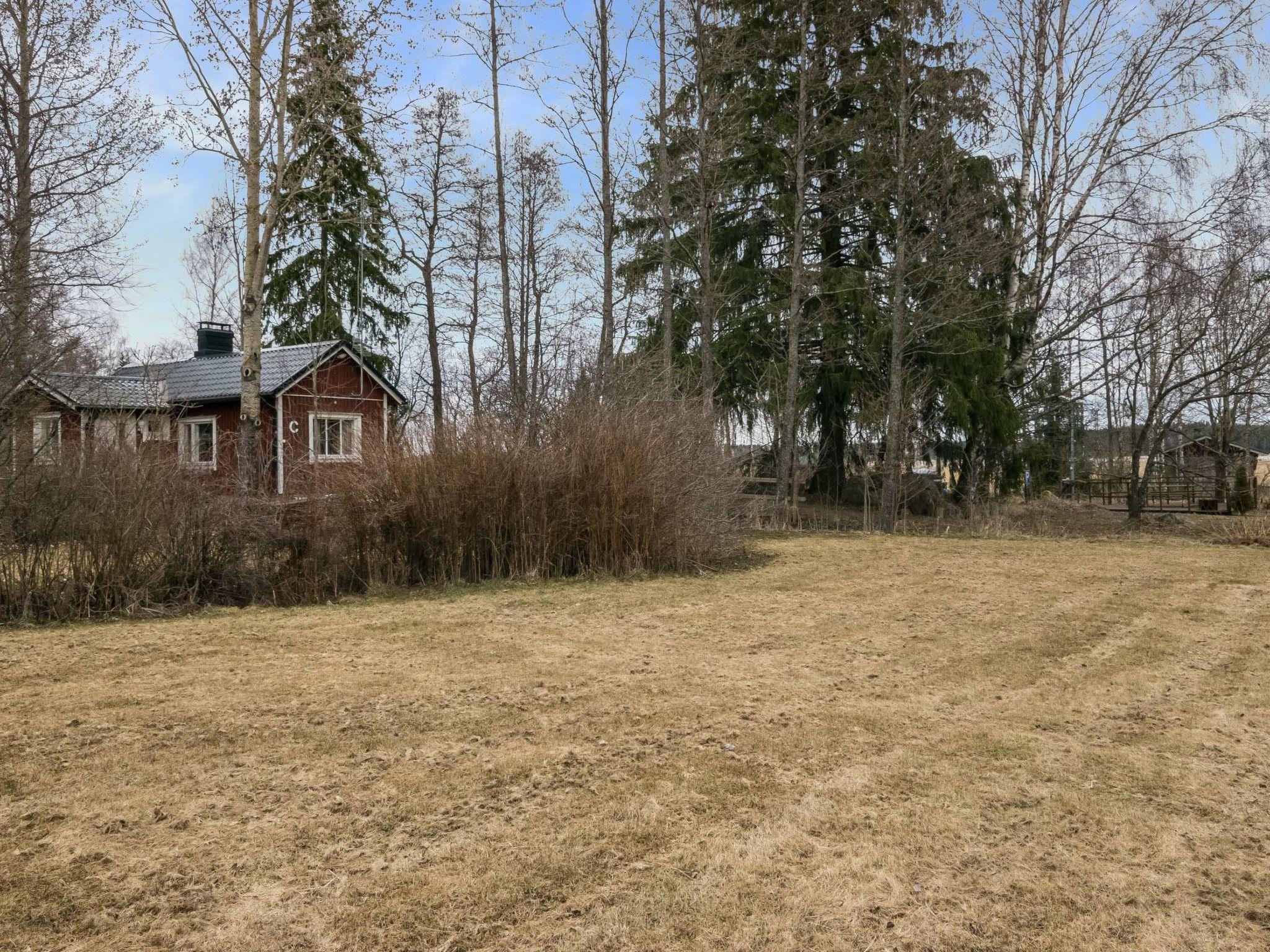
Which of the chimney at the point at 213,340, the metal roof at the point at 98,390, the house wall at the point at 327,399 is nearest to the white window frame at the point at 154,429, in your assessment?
the metal roof at the point at 98,390

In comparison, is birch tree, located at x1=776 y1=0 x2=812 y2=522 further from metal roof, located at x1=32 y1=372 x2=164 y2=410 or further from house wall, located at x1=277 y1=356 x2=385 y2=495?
metal roof, located at x1=32 y1=372 x2=164 y2=410

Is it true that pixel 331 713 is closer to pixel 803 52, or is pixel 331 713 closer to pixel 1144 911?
pixel 1144 911

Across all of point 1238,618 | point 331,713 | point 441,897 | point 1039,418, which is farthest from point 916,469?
point 441,897

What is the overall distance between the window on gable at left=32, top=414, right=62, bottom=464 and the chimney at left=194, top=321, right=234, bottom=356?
1710 centimetres

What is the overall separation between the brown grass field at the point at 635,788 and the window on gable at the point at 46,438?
5.01 ft

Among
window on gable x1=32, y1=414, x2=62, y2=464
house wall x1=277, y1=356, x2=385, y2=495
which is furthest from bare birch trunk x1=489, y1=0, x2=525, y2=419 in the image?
window on gable x1=32, y1=414, x2=62, y2=464

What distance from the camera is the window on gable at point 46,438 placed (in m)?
7.50

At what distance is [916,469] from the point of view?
20125 mm

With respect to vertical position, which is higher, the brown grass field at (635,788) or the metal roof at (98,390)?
the metal roof at (98,390)

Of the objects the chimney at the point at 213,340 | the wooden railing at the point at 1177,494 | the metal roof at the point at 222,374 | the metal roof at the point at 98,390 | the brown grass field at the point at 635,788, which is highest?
the chimney at the point at 213,340

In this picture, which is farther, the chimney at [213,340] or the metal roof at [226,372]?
the chimney at [213,340]

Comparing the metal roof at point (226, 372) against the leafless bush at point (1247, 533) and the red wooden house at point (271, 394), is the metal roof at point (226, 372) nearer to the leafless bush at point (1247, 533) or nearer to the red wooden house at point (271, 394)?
the red wooden house at point (271, 394)

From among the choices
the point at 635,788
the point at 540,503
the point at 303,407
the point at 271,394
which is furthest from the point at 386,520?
the point at 303,407

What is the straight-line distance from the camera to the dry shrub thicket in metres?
7.50
